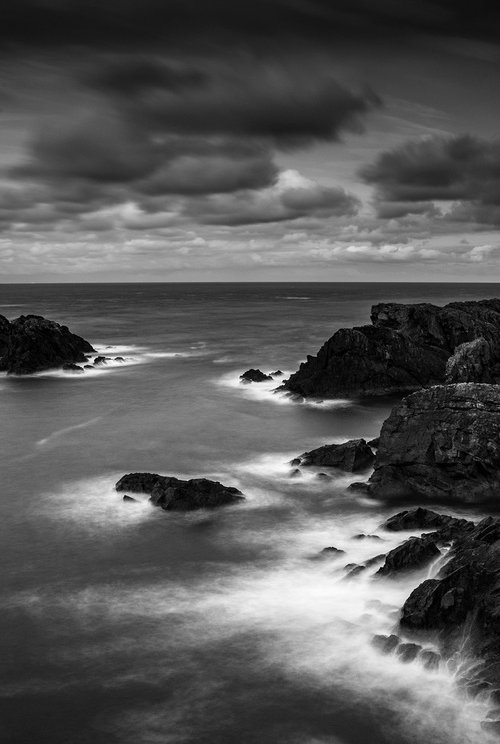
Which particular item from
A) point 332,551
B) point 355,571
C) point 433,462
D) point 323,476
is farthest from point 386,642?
point 323,476

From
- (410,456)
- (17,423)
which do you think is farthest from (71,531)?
(17,423)

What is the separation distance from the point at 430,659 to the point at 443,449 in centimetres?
1284

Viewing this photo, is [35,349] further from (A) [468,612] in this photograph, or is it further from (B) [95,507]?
(A) [468,612]

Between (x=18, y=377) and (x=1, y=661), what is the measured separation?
43.4 metres

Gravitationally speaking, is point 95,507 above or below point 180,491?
below

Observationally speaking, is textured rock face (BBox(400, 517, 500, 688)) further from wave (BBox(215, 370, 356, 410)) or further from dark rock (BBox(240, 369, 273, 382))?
dark rock (BBox(240, 369, 273, 382))

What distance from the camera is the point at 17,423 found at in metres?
41.4

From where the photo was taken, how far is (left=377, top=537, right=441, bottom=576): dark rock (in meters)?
18.9

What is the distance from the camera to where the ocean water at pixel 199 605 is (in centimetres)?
1401

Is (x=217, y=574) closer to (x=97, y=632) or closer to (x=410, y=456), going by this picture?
(x=97, y=632)

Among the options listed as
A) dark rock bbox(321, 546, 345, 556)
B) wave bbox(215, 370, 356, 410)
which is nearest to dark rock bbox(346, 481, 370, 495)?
dark rock bbox(321, 546, 345, 556)

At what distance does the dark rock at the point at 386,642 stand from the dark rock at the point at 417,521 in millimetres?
6894

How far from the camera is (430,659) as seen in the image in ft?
49.4

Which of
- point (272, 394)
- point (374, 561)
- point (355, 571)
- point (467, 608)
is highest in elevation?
point (272, 394)
